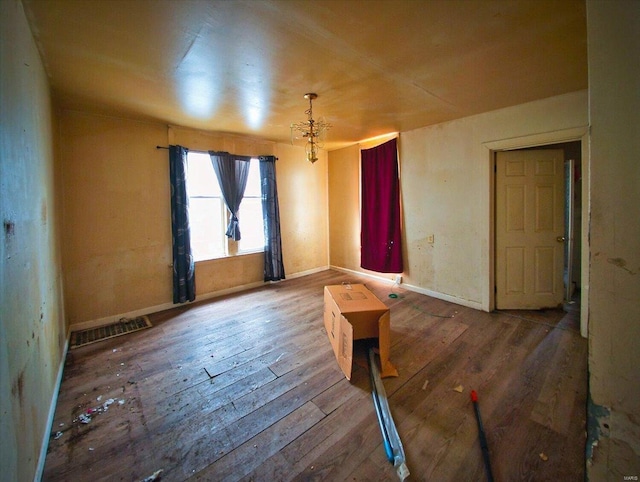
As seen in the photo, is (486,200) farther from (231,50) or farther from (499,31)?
(231,50)

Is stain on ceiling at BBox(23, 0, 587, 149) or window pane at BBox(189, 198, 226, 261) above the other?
stain on ceiling at BBox(23, 0, 587, 149)

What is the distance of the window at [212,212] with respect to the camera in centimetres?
393

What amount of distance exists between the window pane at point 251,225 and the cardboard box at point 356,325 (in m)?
2.40

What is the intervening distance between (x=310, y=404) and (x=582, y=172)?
3.49 m

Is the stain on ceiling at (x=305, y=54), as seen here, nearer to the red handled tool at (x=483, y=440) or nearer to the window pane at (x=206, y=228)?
the window pane at (x=206, y=228)

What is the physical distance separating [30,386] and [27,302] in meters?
0.43

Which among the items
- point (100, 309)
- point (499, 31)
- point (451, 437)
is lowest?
point (451, 437)

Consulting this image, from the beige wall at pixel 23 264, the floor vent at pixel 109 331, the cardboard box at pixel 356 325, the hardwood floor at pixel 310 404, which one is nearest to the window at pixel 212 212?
the floor vent at pixel 109 331

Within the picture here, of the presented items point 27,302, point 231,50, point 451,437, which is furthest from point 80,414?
point 231,50

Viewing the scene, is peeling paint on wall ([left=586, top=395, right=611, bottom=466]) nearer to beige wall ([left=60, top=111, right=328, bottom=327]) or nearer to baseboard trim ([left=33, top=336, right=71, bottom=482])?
baseboard trim ([left=33, top=336, right=71, bottom=482])

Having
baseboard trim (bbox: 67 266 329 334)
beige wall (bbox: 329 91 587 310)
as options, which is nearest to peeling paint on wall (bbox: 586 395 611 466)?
beige wall (bbox: 329 91 587 310)

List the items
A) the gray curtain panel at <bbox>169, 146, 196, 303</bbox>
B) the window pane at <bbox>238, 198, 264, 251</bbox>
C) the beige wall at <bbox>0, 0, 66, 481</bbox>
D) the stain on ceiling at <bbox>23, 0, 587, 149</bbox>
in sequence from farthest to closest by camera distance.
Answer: the window pane at <bbox>238, 198, 264, 251</bbox> → the gray curtain panel at <bbox>169, 146, 196, 303</bbox> → the stain on ceiling at <bbox>23, 0, 587, 149</bbox> → the beige wall at <bbox>0, 0, 66, 481</bbox>

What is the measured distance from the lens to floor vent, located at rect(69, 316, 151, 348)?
9.29 feet

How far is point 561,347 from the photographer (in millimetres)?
2525
